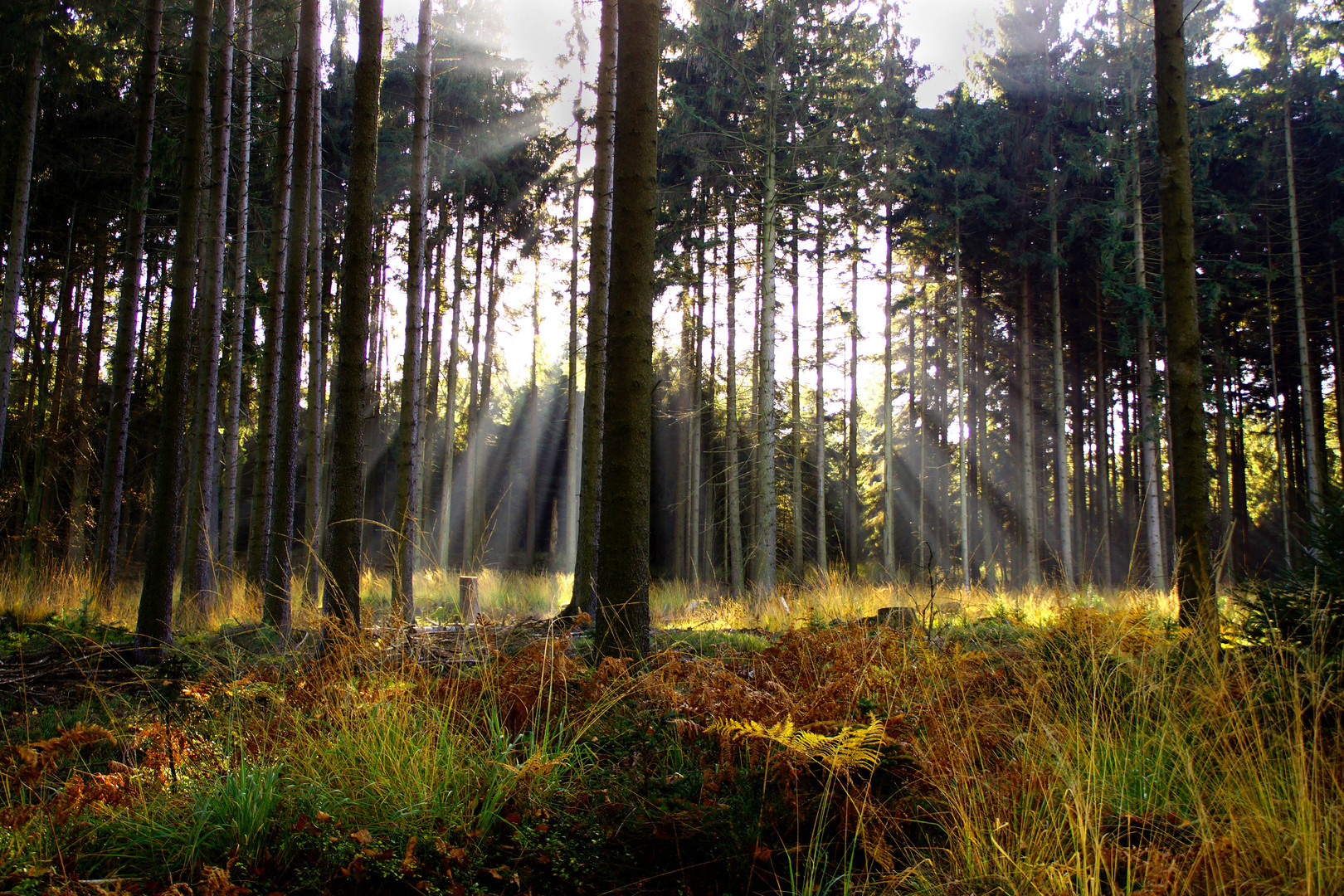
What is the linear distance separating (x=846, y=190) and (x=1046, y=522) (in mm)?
16016

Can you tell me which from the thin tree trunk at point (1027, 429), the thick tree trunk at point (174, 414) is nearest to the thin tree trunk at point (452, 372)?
the thick tree trunk at point (174, 414)

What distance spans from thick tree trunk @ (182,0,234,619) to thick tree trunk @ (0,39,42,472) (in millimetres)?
2423

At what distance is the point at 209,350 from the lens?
8.34 meters

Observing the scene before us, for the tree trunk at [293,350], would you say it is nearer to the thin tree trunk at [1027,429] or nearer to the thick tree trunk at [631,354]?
the thick tree trunk at [631,354]

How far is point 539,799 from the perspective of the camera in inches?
105

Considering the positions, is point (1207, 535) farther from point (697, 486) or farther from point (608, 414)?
point (697, 486)

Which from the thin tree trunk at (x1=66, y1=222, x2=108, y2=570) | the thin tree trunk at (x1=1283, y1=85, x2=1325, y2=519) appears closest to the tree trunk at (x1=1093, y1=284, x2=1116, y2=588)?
the thin tree trunk at (x1=1283, y1=85, x2=1325, y2=519)

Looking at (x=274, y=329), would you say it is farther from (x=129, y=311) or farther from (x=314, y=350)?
(x=129, y=311)

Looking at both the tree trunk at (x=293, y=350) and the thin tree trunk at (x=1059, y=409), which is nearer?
the tree trunk at (x=293, y=350)

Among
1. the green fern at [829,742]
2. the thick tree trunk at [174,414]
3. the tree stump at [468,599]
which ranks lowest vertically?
the tree stump at [468,599]

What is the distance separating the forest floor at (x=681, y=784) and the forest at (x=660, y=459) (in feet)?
0.08

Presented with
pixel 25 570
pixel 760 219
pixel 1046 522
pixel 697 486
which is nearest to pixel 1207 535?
pixel 760 219

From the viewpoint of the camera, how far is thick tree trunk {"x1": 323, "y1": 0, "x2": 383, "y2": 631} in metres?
A: 5.18

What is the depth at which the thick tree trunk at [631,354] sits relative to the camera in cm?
435
